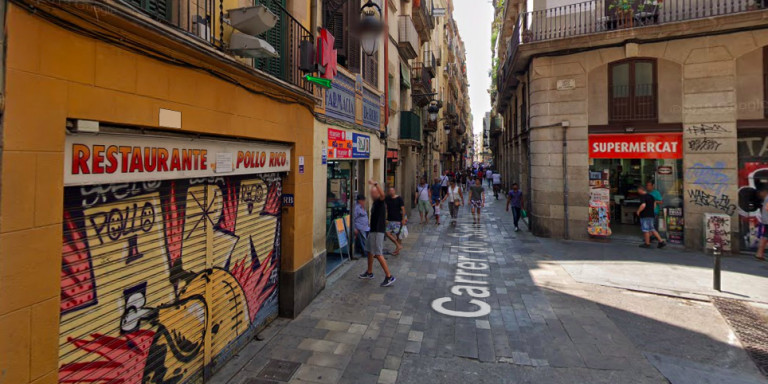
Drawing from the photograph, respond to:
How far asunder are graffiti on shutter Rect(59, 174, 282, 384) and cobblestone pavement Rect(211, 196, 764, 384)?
2.23 feet

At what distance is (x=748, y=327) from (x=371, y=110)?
9.16 meters

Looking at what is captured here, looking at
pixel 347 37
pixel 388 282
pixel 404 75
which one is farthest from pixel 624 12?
pixel 388 282

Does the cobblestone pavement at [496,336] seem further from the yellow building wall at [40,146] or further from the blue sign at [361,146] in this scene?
the blue sign at [361,146]

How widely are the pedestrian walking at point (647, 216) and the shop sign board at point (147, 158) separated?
1089 cm

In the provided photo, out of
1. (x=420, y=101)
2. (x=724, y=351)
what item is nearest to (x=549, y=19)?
(x=420, y=101)

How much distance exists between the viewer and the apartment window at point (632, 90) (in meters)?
11.7

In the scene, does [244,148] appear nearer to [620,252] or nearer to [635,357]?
[635,357]

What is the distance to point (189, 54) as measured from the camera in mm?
3607

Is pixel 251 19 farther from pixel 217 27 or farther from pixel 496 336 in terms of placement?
pixel 496 336

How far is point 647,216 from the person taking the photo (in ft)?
36.0

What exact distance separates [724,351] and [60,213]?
737cm

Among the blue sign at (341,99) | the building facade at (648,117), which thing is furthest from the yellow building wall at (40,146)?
the building facade at (648,117)

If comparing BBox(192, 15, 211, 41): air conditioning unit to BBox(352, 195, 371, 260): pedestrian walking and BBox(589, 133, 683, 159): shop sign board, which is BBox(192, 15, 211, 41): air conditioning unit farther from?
BBox(589, 133, 683, 159): shop sign board

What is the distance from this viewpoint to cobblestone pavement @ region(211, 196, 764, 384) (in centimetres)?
443
